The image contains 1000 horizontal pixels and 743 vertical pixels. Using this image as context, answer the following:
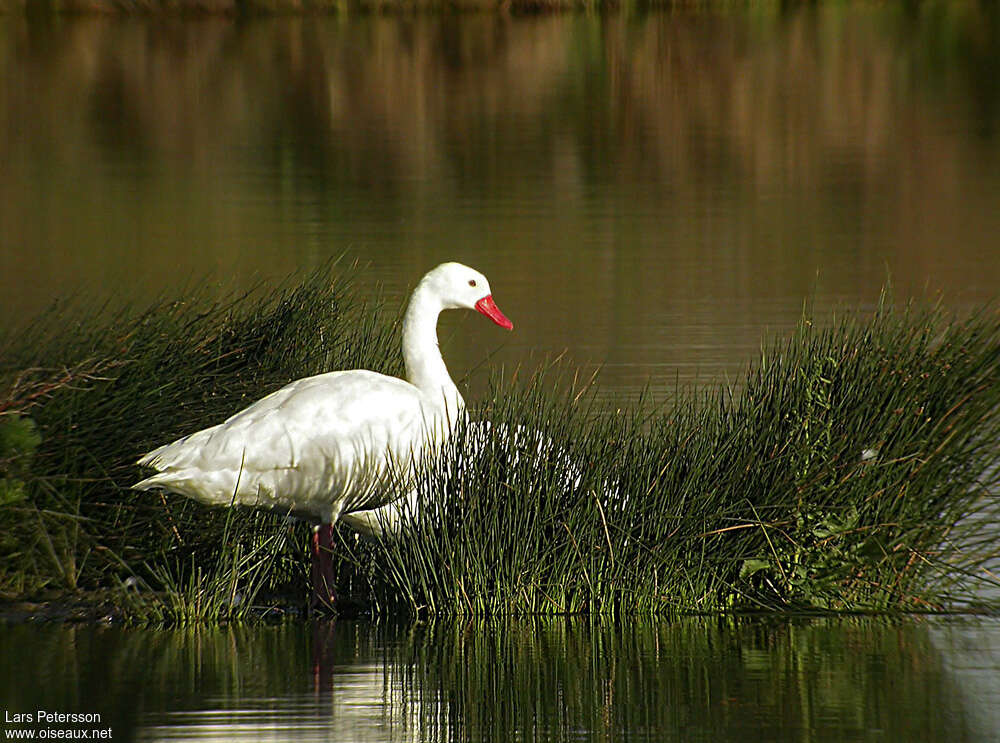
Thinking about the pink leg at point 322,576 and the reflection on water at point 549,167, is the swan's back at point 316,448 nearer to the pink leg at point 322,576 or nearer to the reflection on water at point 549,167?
the pink leg at point 322,576

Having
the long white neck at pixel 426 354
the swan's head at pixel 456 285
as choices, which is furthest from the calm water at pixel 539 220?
the swan's head at pixel 456 285

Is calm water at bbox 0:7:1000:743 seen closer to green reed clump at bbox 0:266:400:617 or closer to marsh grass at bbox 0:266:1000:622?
marsh grass at bbox 0:266:1000:622

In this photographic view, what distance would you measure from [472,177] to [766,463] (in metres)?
19.4

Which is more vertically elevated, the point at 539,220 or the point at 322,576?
the point at 539,220

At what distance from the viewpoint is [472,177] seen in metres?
26.8

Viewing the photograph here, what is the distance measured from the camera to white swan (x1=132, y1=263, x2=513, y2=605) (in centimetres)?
769

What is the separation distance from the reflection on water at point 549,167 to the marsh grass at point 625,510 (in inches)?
158

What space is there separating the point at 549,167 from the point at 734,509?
2022 centimetres

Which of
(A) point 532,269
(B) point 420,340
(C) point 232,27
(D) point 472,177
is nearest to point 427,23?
(C) point 232,27

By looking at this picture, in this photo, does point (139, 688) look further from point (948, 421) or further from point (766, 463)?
point (948, 421)

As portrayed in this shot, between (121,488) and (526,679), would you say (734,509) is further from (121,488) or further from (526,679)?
(121,488)

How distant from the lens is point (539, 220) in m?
22.8

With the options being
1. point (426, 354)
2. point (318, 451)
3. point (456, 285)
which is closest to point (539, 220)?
point (456, 285)

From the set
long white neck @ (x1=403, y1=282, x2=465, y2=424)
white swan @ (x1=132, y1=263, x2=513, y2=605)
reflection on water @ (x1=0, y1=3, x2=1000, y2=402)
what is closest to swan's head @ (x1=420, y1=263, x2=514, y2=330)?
long white neck @ (x1=403, y1=282, x2=465, y2=424)
